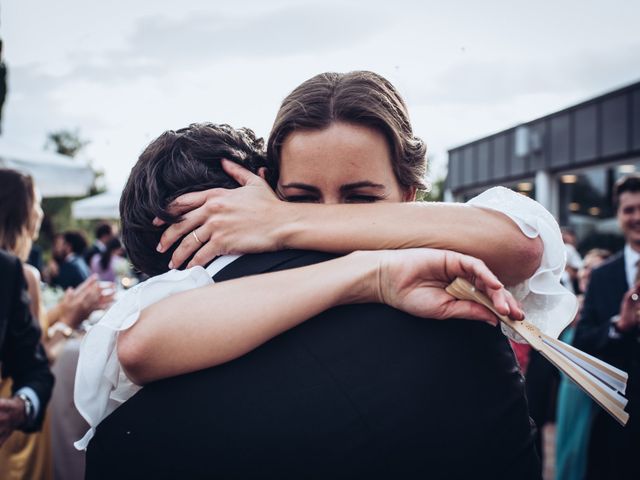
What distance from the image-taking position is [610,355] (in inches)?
142

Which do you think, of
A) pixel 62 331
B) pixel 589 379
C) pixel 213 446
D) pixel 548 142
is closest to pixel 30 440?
pixel 62 331

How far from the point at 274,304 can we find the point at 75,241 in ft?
28.0

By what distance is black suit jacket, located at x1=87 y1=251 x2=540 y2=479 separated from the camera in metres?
1.03

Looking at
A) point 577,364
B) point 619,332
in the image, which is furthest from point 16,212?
point 619,332

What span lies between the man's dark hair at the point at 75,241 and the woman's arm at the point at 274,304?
835cm

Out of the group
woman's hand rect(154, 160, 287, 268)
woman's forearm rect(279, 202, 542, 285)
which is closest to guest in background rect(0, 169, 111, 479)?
woman's hand rect(154, 160, 287, 268)

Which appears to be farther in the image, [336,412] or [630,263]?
[630,263]

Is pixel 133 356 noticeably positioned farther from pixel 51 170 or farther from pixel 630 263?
pixel 51 170

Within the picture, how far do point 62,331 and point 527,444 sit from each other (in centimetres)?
317

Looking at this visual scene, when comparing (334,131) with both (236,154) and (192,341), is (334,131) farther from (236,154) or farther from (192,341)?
(192,341)

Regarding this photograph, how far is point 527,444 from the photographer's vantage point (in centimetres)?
115

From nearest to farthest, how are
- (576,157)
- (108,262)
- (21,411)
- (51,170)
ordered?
(21,411) < (51,170) < (108,262) < (576,157)

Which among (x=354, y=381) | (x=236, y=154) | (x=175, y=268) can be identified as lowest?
(x=354, y=381)

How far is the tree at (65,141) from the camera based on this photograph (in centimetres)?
4984
